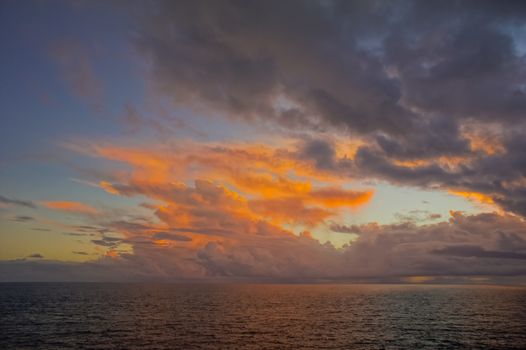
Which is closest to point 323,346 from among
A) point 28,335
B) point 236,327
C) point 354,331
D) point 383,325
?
point 354,331

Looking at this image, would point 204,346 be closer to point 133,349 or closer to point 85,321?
point 133,349

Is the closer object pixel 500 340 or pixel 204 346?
pixel 204 346

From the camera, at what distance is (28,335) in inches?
2662

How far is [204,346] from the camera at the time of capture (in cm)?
5862

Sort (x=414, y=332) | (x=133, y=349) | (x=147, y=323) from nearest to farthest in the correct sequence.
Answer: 1. (x=133, y=349)
2. (x=414, y=332)
3. (x=147, y=323)

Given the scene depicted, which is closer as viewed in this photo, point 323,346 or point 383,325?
point 323,346

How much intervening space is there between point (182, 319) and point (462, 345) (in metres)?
60.4

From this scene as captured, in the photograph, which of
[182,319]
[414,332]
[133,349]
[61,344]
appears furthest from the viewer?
[182,319]

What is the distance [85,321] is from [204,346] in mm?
41992

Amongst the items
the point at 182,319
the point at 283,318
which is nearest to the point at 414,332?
the point at 283,318

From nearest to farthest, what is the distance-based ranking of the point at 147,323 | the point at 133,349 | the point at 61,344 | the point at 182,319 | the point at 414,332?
the point at 133,349 < the point at 61,344 < the point at 414,332 < the point at 147,323 < the point at 182,319

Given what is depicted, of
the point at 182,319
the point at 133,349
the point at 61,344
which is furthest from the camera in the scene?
the point at 182,319

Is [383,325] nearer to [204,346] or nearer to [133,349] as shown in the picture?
[204,346]

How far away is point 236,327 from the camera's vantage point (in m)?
79.2
